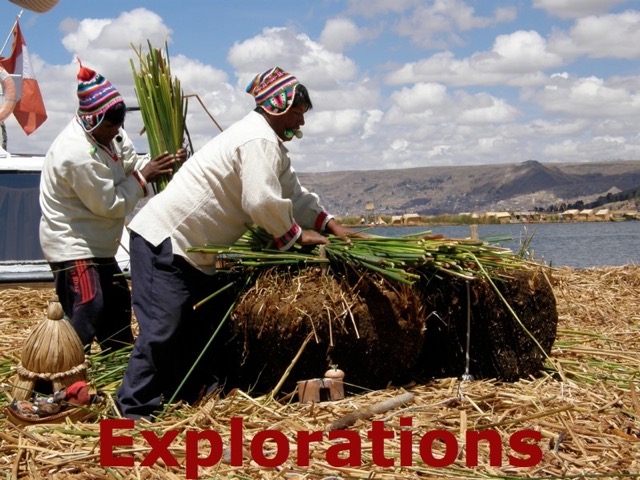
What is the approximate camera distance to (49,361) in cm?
431

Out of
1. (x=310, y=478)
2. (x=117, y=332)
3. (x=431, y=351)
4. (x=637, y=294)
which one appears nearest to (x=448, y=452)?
(x=310, y=478)

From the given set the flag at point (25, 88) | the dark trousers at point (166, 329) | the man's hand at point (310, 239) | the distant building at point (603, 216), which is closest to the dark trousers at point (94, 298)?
the dark trousers at point (166, 329)

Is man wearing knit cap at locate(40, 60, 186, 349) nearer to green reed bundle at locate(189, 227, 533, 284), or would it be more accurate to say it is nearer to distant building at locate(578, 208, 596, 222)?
green reed bundle at locate(189, 227, 533, 284)

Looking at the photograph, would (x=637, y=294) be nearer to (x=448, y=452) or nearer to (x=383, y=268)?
(x=383, y=268)

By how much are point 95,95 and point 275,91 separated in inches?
45.7

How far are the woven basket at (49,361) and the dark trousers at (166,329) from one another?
30 centimetres

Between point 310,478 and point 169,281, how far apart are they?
151 centimetres

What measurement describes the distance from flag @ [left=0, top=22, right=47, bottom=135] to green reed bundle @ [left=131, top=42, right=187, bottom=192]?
23.8ft

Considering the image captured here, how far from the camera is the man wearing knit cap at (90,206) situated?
483 cm

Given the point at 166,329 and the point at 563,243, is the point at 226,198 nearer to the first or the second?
the point at 166,329

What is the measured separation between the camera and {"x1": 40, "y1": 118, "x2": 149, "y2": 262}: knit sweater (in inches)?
189

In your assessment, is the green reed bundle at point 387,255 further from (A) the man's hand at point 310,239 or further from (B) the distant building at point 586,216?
(B) the distant building at point 586,216

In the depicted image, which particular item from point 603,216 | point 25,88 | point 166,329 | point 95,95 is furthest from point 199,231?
point 603,216

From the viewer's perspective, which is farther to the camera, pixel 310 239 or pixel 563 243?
pixel 563 243
